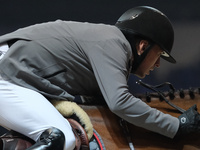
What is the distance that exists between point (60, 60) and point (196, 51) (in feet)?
3.14

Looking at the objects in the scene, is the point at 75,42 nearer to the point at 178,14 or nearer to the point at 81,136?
the point at 81,136

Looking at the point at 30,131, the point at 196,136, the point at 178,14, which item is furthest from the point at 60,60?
the point at 178,14

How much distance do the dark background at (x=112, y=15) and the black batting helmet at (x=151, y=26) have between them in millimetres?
556

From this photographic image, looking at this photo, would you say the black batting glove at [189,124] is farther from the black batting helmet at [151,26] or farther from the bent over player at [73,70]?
the black batting helmet at [151,26]

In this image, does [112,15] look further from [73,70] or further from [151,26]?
[73,70]

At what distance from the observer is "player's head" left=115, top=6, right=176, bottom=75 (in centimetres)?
120

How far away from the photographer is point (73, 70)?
115 cm

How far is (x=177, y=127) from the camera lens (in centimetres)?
107

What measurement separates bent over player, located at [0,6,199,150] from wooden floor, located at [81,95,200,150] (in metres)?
0.06

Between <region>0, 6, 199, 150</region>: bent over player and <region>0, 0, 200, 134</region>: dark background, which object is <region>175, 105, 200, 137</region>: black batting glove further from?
<region>0, 0, 200, 134</region>: dark background

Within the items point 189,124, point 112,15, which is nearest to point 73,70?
point 189,124

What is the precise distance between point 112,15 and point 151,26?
0.61 meters

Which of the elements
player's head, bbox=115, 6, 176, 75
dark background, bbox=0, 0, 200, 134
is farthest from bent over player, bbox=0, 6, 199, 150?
dark background, bbox=0, 0, 200, 134

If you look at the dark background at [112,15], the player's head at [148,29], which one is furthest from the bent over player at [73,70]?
the dark background at [112,15]
